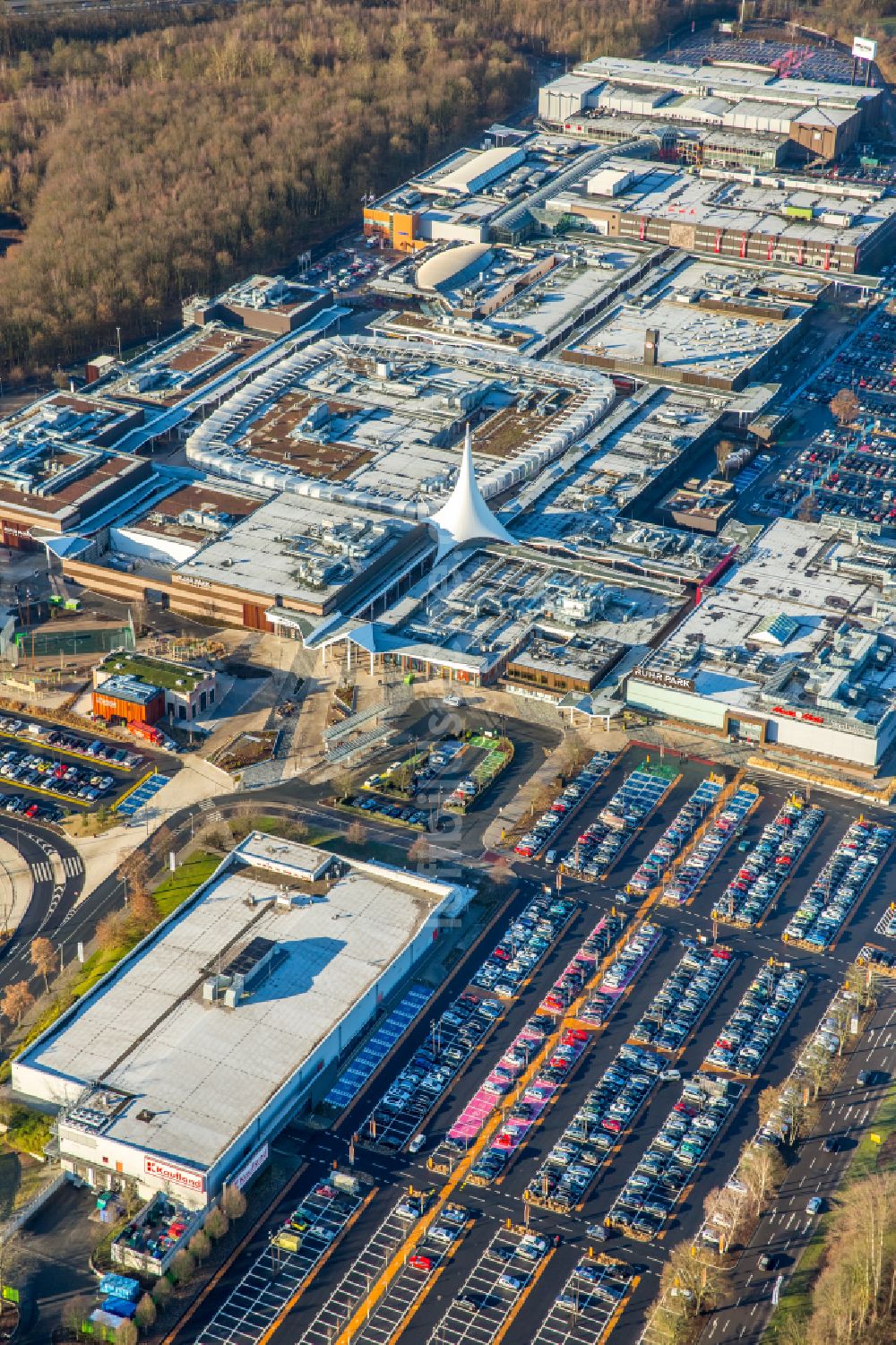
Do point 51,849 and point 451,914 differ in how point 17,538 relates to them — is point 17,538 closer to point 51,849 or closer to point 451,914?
point 51,849

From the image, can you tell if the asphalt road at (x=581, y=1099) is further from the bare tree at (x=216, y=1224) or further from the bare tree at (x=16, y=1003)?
the bare tree at (x=16, y=1003)

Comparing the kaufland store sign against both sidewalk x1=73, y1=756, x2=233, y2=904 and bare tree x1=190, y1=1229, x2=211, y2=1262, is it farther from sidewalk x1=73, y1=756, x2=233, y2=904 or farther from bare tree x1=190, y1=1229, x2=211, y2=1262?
sidewalk x1=73, y1=756, x2=233, y2=904

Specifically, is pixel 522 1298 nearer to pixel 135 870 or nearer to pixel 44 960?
pixel 44 960

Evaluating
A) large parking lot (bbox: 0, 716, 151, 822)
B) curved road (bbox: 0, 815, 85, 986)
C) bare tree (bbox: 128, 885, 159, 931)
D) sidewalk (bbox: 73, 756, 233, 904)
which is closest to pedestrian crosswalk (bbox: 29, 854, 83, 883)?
curved road (bbox: 0, 815, 85, 986)

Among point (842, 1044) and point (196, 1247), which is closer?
point (196, 1247)

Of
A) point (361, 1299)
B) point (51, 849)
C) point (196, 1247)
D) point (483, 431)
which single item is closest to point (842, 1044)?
point (361, 1299)

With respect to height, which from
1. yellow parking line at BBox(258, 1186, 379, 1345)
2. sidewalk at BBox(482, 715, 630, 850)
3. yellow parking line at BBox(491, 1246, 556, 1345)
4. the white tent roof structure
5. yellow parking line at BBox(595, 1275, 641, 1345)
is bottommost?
yellow parking line at BBox(595, 1275, 641, 1345)

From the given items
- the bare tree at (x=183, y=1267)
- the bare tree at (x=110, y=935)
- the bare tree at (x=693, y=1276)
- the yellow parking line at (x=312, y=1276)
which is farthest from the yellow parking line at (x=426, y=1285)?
the bare tree at (x=110, y=935)

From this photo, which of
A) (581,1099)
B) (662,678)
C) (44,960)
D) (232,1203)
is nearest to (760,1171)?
(581,1099)
